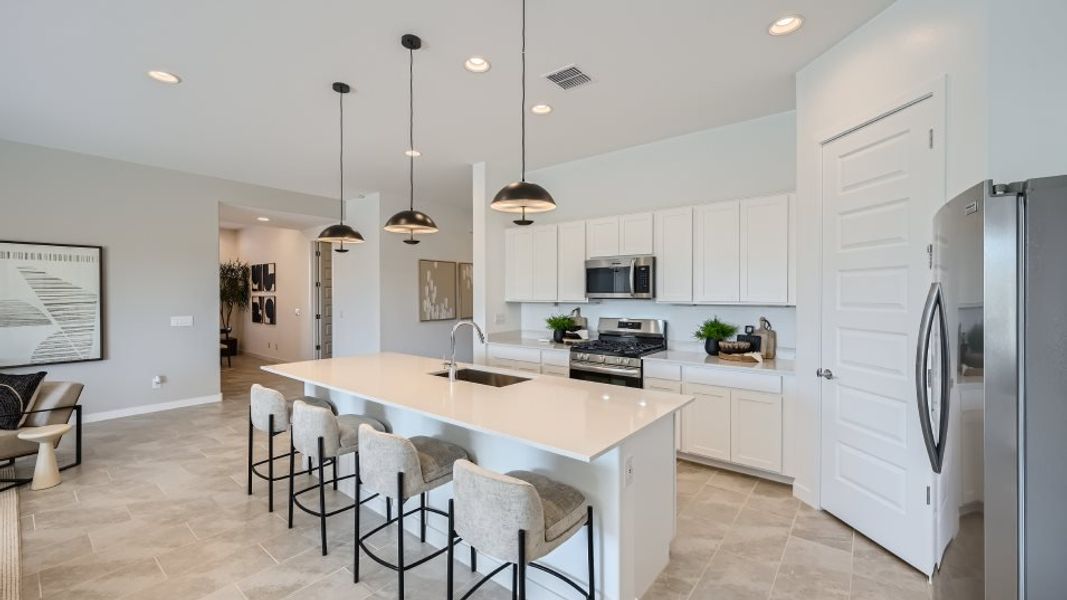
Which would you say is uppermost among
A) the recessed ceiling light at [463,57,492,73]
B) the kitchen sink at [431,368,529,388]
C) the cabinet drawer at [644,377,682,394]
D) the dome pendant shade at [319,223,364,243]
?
the recessed ceiling light at [463,57,492,73]

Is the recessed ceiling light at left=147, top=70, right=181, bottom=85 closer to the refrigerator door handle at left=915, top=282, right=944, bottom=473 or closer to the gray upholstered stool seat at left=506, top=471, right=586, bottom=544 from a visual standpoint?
the gray upholstered stool seat at left=506, top=471, right=586, bottom=544

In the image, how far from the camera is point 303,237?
812 cm

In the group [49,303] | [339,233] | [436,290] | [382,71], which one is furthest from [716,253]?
[49,303]

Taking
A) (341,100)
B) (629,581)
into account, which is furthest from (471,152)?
(629,581)

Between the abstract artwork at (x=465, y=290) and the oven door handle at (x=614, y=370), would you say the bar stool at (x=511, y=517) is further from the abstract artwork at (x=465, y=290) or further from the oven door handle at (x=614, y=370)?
the abstract artwork at (x=465, y=290)

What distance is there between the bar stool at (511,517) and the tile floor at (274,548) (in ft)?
2.33

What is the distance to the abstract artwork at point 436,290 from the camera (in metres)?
7.25

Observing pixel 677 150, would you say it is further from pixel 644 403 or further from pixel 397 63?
pixel 644 403

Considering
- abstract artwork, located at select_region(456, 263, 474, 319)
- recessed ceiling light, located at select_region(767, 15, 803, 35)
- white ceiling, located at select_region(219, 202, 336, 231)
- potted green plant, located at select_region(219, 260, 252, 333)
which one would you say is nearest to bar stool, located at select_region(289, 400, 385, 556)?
recessed ceiling light, located at select_region(767, 15, 803, 35)

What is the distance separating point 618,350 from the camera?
13.2 feet

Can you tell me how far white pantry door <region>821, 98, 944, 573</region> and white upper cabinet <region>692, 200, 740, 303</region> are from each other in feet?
2.95

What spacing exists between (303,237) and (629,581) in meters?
8.15

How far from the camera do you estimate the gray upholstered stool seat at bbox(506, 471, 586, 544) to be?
66.1 inches

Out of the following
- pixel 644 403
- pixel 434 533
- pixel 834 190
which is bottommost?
pixel 434 533
